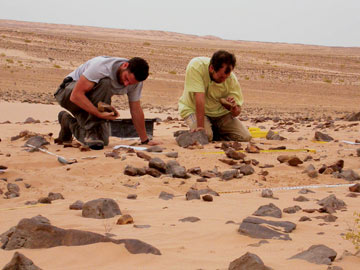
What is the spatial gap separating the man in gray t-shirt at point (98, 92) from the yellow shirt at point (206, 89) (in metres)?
0.80

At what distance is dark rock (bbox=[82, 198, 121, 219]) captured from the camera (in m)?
3.52

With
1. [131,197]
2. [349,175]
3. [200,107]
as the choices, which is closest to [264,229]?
[131,197]

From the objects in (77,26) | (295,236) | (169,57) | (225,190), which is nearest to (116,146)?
(225,190)

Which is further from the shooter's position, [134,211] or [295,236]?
[134,211]

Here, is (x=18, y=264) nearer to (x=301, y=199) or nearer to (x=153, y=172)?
(x=301, y=199)

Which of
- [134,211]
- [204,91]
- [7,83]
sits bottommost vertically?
[7,83]

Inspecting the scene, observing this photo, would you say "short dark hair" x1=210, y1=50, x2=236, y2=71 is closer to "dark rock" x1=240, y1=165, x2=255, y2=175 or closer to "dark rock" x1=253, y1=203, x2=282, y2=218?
"dark rock" x1=240, y1=165, x2=255, y2=175

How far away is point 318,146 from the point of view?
721 centimetres

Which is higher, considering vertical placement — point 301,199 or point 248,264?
point 248,264

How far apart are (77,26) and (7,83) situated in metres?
89.1

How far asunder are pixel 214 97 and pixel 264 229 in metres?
4.42

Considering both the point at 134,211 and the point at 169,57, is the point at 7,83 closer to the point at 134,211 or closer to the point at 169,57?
the point at 169,57

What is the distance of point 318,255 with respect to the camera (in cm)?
259

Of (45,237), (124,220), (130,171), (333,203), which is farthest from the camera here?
(130,171)
